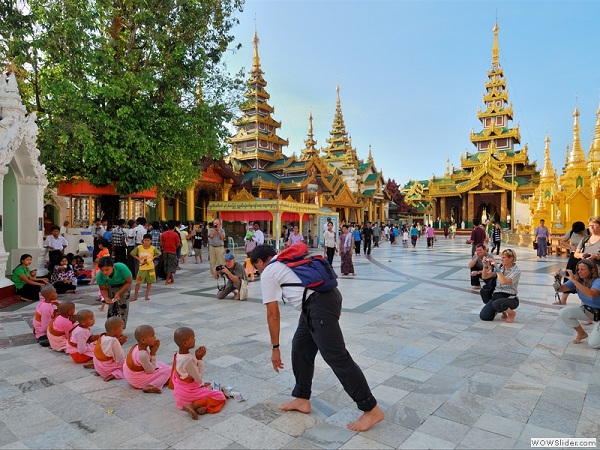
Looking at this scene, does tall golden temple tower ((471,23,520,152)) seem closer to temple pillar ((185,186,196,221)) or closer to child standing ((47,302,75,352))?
temple pillar ((185,186,196,221))

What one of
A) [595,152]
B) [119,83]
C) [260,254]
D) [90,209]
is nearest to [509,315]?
[260,254]

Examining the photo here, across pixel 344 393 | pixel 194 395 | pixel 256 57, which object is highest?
pixel 256 57

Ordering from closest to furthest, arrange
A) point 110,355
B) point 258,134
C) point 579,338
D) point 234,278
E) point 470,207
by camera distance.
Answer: point 110,355, point 579,338, point 234,278, point 258,134, point 470,207

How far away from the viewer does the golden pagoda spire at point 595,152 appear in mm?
20297

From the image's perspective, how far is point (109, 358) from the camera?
390 cm

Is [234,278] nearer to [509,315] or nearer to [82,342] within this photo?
[82,342]

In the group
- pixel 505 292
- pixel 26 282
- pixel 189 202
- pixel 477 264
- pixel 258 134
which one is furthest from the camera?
pixel 258 134

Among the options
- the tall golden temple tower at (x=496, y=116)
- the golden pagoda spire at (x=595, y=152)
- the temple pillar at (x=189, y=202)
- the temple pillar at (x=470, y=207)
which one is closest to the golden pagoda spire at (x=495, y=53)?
the tall golden temple tower at (x=496, y=116)

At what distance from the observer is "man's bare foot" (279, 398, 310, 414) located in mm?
3131

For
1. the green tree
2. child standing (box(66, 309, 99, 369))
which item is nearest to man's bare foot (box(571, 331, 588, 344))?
child standing (box(66, 309, 99, 369))

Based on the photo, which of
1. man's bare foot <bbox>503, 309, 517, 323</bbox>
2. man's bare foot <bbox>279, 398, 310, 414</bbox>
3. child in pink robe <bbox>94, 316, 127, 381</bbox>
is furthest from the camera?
man's bare foot <bbox>503, 309, 517, 323</bbox>

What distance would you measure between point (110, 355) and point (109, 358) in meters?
0.03

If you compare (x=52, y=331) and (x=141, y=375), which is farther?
(x=52, y=331)

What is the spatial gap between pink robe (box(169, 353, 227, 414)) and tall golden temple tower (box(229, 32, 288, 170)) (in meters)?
29.4
